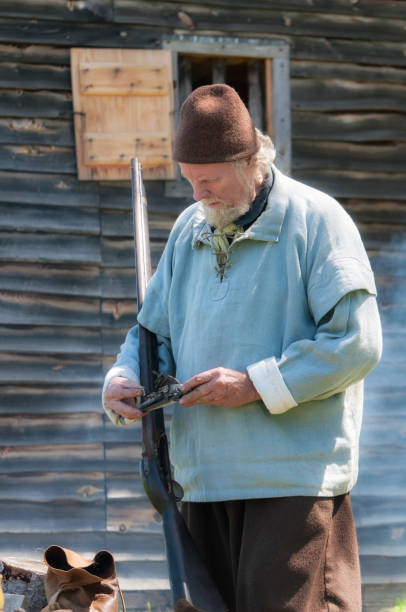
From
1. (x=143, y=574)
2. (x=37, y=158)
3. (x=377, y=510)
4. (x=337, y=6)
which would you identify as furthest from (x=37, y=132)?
(x=377, y=510)

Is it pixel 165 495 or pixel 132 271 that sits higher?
pixel 165 495

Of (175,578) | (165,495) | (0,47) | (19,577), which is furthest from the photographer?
(0,47)

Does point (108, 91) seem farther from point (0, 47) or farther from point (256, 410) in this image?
point (256, 410)

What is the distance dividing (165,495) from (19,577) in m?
0.74

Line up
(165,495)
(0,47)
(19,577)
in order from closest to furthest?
(165,495) < (19,577) < (0,47)

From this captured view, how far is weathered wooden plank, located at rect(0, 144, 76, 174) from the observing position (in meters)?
5.52

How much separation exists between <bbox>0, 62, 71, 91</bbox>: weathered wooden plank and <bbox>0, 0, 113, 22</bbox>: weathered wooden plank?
30 cm

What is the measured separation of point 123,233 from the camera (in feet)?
18.7

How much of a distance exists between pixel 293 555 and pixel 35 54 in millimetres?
3975

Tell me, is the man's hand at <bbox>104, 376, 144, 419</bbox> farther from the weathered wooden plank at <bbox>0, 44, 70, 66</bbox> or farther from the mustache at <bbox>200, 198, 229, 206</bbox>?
the weathered wooden plank at <bbox>0, 44, 70, 66</bbox>

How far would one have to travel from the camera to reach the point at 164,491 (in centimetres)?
266

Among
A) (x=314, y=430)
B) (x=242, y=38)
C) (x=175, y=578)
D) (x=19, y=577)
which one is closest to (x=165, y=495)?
(x=175, y=578)

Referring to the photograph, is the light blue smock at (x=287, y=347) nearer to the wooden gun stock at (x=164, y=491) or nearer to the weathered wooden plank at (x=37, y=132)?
the wooden gun stock at (x=164, y=491)

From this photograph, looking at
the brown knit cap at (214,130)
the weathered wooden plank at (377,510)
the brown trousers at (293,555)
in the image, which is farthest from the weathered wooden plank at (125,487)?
the brown knit cap at (214,130)
